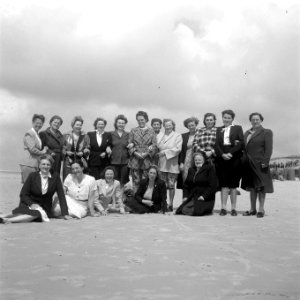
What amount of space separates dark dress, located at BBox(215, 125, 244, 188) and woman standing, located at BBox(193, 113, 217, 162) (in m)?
0.15

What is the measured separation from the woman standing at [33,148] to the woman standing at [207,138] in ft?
9.48

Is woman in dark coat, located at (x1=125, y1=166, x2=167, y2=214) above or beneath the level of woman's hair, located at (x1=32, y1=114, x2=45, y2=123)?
beneath

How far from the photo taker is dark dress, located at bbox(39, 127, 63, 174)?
844 centimetres

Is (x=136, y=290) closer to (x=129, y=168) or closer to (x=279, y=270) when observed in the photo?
(x=279, y=270)

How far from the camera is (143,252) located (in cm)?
440

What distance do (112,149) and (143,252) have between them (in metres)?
4.64

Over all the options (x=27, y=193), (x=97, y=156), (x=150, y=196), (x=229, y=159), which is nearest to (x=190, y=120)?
(x=229, y=159)

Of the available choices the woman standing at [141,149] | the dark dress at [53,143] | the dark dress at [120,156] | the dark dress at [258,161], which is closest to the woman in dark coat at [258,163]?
the dark dress at [258,161]

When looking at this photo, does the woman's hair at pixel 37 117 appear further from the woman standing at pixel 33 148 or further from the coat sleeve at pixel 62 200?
the coat sleeve at pixel 62 200

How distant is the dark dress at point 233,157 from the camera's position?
320 inches

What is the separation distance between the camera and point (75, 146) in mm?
8578

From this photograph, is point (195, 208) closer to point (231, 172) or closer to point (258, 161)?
point (231, 172)

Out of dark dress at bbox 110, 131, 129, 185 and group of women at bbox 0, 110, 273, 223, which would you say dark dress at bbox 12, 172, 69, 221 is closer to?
group of women at bbox 0, 110, 273, 223

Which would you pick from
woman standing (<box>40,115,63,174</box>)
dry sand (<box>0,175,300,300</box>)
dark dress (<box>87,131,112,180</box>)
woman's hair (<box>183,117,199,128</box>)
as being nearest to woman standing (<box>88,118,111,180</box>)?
dark dress (<box>87,131,112,180</box>)
